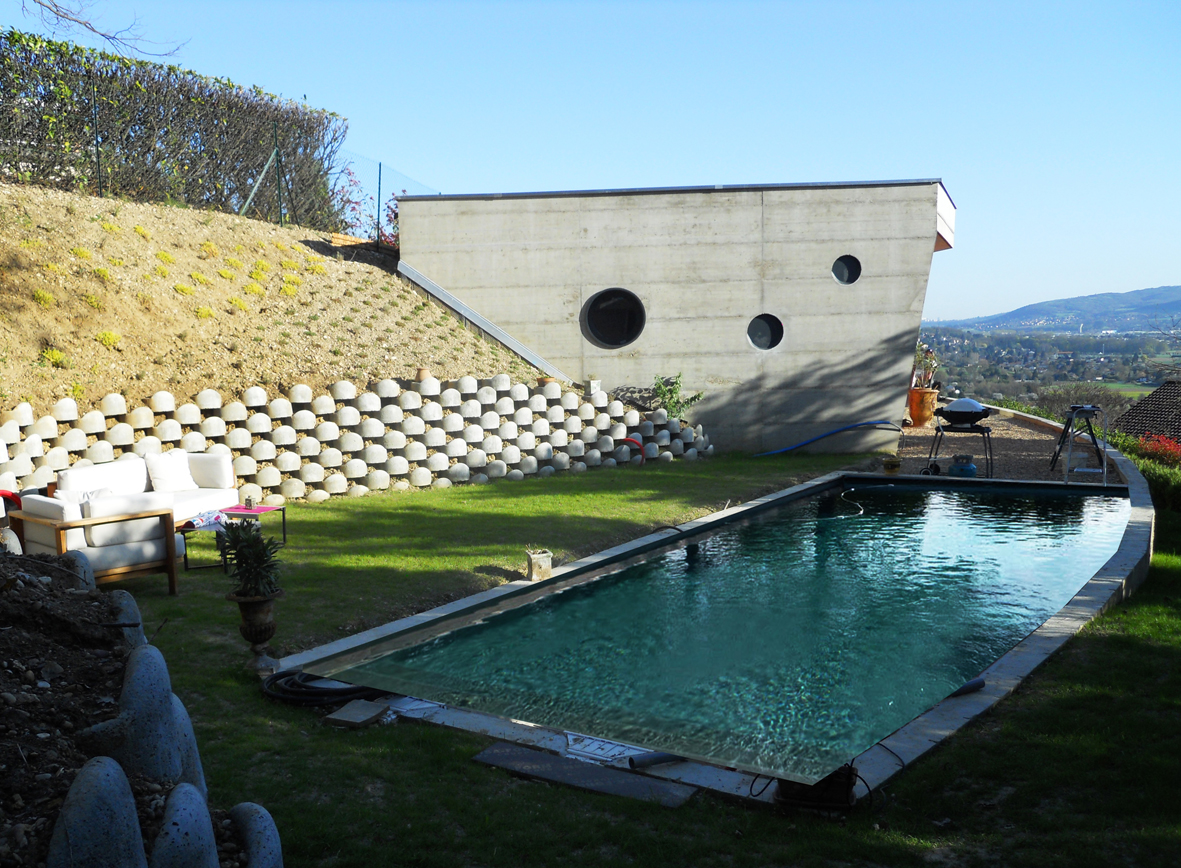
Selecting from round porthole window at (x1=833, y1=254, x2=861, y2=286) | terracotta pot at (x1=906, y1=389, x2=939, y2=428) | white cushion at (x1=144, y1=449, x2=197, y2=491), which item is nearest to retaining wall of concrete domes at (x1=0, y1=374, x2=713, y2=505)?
white cushion at (x1=144, y1=449, x2=197, y2=491)

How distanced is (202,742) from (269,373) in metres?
8.01

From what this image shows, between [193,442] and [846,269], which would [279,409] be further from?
[846,269]

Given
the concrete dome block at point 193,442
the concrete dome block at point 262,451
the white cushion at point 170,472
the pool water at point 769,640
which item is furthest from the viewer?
the concrete dome block at point 262,451

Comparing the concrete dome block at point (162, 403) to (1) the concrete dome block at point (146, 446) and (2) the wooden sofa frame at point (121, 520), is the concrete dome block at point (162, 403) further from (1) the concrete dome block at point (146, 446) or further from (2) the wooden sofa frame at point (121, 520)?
(2) the wooden sofa frame at point (121, 520)

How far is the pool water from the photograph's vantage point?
4.67 m

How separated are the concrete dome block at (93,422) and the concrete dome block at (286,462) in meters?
1.84

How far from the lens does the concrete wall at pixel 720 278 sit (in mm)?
14445

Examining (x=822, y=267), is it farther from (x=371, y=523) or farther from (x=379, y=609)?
(x=379, y=609)

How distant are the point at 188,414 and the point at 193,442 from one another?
13.5 inches

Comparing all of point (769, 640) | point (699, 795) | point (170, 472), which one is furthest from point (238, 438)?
point (699, 795)

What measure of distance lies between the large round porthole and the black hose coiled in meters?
10.6

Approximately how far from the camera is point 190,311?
11.9m

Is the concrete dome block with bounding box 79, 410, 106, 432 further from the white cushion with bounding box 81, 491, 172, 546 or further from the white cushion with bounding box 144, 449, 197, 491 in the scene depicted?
the white cushion with bounding box 81, 491, 172, 546

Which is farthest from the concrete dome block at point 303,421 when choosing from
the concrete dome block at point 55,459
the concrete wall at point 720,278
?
the concrete wall at point 720,278
